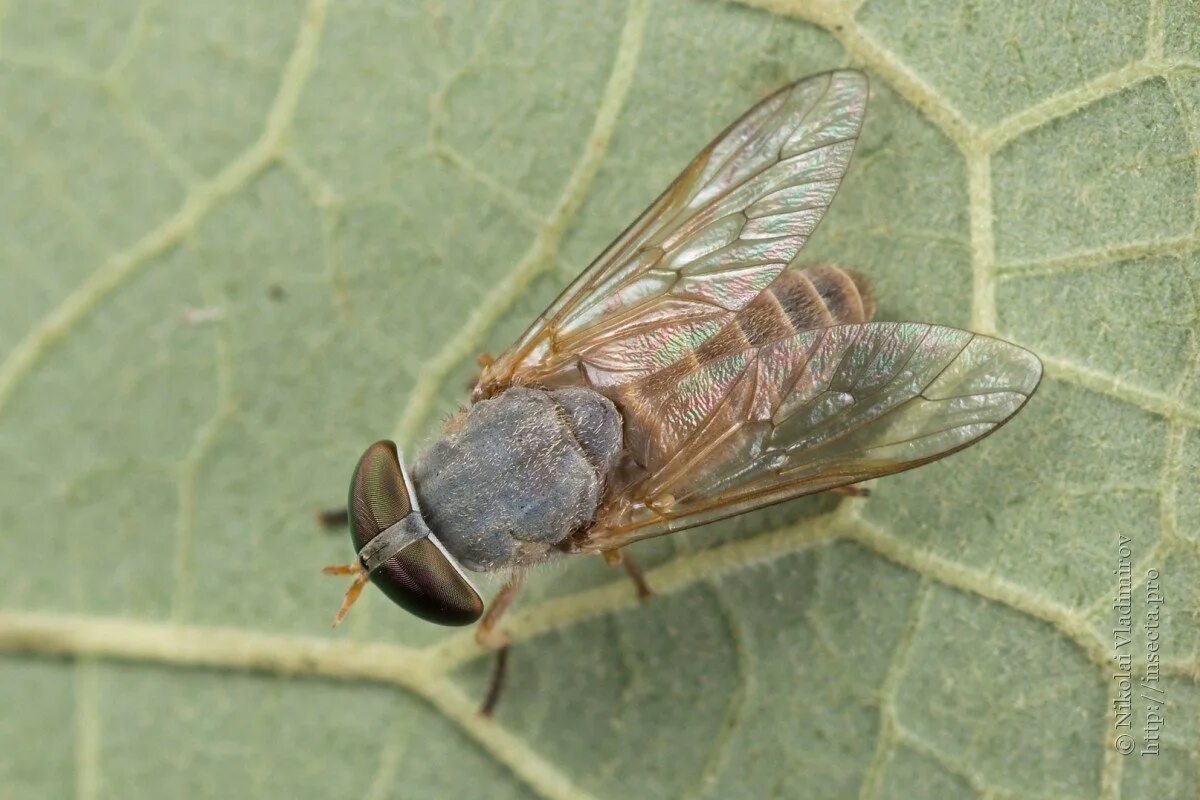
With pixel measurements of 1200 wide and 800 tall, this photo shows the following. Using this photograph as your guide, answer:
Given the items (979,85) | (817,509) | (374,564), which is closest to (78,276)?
(374,564)

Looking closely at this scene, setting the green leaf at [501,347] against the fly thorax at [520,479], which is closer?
the fly thorax at [520,479]

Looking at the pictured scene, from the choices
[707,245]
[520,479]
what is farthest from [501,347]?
[707,245]

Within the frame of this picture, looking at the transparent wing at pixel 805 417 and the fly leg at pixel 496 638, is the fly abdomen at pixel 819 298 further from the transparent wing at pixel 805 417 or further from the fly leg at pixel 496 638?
the fly leg at pixel 496 638

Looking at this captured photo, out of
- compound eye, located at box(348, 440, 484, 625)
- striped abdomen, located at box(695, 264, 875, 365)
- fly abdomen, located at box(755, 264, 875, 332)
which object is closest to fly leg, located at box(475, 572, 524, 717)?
compound eye, located at box(348, 440, 484, 625)

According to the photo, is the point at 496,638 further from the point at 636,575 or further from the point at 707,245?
the point at 707,245

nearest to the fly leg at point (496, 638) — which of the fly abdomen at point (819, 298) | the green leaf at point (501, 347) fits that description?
the green leaf at point (501, 347)

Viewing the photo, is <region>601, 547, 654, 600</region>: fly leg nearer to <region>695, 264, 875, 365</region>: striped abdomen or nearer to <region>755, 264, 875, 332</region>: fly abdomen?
<region>695, 264, 875, 365</region>: striped abdomen
